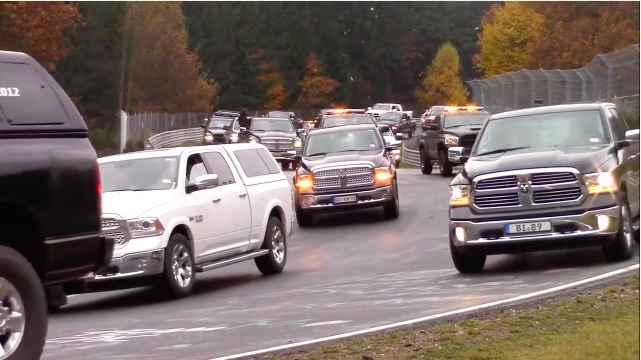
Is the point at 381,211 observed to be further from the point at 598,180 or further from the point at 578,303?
the point at 578,303

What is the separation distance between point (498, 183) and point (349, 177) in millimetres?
9572

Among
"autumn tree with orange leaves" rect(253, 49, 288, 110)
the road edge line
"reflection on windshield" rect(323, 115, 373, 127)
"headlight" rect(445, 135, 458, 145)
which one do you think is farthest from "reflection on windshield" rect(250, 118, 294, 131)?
"autumn tree with orange leaves" rect(253, 49, 288, 110)

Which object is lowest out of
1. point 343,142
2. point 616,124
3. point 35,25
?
point 343,142

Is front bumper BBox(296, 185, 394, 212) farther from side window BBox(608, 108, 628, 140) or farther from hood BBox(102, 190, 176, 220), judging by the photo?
hood BBox(102, 190, 176, 220)

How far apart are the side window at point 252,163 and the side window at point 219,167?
45 centimetres

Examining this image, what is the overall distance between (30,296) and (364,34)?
12604 centimetres

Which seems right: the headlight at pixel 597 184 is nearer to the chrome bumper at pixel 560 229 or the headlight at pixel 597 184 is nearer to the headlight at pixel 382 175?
the chrome bumper at pixel 560 229

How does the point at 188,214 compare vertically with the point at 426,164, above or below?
above

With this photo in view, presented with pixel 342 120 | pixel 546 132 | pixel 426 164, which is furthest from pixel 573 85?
pixel 546 132

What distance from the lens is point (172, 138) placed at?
75.2 meters

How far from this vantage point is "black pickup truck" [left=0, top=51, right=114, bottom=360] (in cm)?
802

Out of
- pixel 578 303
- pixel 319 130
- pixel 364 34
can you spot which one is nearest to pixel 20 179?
pixel 578 303

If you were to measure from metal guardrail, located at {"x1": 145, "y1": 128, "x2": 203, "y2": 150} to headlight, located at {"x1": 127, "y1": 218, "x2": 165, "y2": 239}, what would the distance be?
47.5 m

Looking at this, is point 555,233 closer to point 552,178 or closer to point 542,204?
point 542,204
